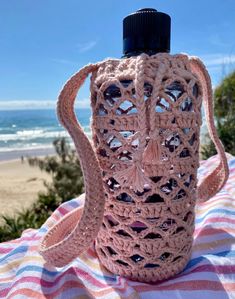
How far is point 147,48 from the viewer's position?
39cm

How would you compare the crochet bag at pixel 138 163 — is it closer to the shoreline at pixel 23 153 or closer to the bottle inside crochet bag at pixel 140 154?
the bottle inside crochet bag at pixel 140 154

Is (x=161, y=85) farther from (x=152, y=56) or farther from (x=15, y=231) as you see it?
(x=15, y=231)

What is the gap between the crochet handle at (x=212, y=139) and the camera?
44 centimetres

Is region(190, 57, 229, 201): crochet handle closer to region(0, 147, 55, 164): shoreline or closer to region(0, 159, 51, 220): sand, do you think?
region(0, 159, 51, 220): sand

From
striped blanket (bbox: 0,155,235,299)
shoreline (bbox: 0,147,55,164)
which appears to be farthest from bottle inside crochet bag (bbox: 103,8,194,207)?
shoreline (bbox: 0,147,55,164)

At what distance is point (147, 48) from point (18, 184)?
3.58 meters

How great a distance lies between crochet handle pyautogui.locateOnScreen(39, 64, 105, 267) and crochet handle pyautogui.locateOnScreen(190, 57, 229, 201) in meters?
0.14

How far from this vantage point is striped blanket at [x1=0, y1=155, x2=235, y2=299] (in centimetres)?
37

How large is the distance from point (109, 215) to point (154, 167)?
3.6 inches

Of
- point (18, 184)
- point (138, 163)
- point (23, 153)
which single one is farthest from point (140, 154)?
point (23, 153)

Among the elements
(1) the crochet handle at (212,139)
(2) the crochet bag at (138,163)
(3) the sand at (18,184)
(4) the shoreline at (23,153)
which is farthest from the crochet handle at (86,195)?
(4) the shoreline at (23,153)

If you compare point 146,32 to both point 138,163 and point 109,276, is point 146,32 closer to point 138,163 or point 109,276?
point 138,163

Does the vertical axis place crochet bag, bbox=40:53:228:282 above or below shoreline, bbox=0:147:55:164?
above

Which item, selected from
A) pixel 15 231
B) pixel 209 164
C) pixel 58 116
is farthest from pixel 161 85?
pixel 15 231
